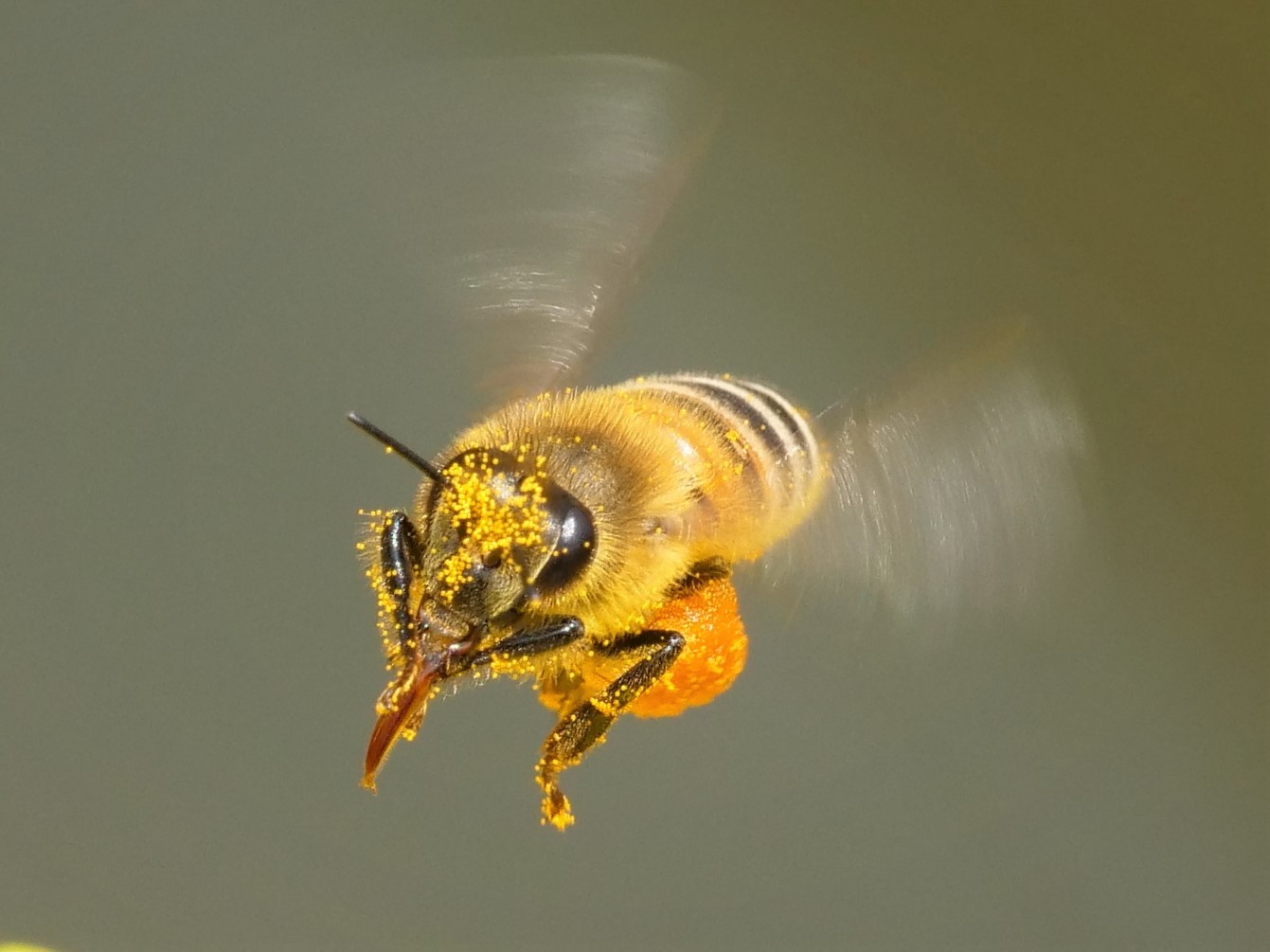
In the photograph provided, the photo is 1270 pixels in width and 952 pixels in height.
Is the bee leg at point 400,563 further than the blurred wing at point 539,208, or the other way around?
the blurred wing at point 539,208

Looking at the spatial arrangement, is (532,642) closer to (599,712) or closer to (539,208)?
(599,712)

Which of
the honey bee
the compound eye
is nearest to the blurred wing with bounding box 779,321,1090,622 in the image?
the honey bee

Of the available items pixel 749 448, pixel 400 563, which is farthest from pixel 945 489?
pixel 400 563

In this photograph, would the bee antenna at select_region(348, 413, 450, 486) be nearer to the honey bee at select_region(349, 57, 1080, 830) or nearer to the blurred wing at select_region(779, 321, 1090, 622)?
the honey bee at select_region(349, 57, 1080, 830)

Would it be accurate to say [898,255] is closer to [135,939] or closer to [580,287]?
[580,287]

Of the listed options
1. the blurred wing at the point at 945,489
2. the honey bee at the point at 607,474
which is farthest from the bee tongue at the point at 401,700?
the blurred wing at the point at 945,489

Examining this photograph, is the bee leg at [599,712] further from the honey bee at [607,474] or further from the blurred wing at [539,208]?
the blurred wing at [539,208]

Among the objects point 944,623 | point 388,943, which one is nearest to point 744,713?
point 388,943
